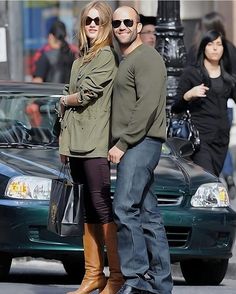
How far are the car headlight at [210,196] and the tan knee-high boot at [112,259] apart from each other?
1.57 meters

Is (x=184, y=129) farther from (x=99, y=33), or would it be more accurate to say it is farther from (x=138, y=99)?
(x=138, y=99)

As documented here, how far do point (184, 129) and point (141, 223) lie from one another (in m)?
3.61

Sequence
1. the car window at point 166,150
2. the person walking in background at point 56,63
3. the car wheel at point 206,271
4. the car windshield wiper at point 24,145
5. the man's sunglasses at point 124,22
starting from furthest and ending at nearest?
the person walking in background at point 56,63, the car window at point 166,150, the car windshield wiper at point 24,145, the car wheel at point 206,271, the man's sunglasses at point 124,22

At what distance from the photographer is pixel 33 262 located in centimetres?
1195

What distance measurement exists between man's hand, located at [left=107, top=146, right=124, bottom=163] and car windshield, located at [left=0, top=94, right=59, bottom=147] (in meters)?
2.44

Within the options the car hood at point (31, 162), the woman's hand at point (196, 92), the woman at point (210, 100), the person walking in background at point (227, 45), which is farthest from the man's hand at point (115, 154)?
the person walking in background at point (227, 45)

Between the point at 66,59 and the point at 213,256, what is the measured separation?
6.99 meters

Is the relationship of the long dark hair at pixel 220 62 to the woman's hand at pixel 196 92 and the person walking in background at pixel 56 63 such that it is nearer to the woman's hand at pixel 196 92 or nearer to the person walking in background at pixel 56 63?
the woman's hand at pixel 196 92

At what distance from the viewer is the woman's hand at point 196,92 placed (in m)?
11.7

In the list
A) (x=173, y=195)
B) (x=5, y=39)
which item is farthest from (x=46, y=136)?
(x=5, y=39)

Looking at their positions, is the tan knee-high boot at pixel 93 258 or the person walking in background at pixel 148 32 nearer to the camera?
the tan knee-high boot at pixel 93 258

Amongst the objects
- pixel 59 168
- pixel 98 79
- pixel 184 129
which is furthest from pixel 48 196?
pixel 184 129

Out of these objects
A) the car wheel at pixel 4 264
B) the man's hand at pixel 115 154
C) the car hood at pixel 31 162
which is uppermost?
the man's hand at pixel 115 154

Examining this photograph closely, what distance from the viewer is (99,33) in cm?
830
